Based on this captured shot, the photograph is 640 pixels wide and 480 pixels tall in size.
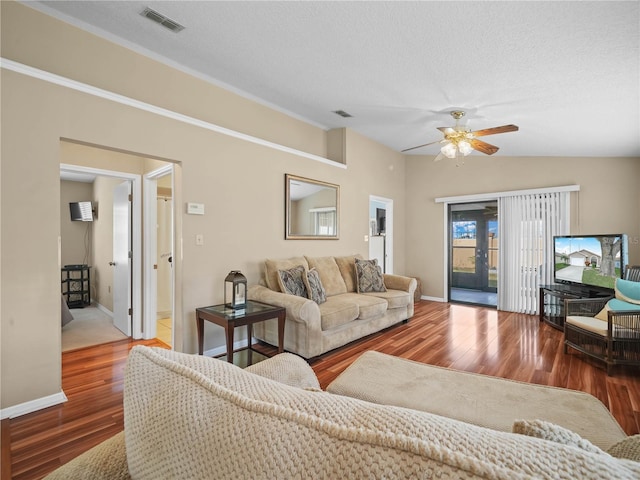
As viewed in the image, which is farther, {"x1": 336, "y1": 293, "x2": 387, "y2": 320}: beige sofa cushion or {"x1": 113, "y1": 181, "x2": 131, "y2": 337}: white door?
{"x1": 113, "y1": 181, "x2": 131, "y2": 337}: white door

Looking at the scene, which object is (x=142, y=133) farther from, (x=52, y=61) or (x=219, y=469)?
(x=219, y=469)

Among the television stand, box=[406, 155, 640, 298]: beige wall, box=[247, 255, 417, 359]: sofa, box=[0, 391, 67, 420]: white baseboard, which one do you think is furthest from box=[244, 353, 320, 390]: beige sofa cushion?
box=[406, 155, 640, 298]: beige wall

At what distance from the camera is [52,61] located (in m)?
2.58

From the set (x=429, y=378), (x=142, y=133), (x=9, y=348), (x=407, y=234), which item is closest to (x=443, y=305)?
(x=407, y=234)

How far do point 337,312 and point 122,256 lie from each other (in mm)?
2843

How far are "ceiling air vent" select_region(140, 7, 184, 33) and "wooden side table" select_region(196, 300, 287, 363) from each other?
7.99ft

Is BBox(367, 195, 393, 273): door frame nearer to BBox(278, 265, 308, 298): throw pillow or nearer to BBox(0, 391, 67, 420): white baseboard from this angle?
BBox(278, 265, 308, 298): throw pillow

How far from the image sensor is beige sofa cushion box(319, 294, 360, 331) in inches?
133

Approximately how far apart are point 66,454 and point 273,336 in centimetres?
194

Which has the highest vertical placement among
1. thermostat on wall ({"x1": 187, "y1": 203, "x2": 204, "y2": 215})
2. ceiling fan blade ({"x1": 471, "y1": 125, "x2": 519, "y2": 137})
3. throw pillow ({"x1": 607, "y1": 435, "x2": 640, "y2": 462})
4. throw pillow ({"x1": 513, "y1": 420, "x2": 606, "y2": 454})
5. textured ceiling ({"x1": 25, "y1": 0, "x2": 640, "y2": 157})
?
textured ceiling ({"x1": 25, "y1": 0, "x2": 640, "y2": 157})

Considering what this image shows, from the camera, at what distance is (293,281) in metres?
3.70

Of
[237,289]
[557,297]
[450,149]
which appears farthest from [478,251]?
[237,289]

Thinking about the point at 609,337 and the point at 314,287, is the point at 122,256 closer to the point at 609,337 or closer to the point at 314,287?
the point at 314,287

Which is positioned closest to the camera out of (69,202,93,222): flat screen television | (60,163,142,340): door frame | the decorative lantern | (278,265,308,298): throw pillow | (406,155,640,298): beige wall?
the decorative lantern
